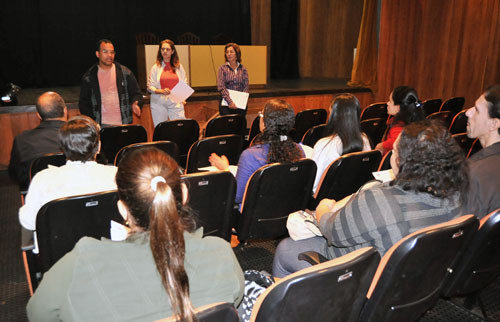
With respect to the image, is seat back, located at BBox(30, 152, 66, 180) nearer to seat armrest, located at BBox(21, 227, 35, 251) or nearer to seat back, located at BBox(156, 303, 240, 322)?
seat armrest, located at BBox(21, 227, 35, 251)

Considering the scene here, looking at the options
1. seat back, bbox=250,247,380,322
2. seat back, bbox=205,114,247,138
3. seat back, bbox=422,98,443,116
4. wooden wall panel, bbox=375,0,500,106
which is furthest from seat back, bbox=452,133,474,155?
wooden wall panel, bbox=375,0,500,106

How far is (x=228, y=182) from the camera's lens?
7.29 feet

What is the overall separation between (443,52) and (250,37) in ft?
16.4

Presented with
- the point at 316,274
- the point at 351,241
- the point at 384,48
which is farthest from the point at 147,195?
the point at 384,48

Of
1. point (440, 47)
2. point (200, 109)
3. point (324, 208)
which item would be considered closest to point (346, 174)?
point (324, 208)

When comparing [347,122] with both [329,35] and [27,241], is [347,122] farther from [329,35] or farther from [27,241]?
[329,35]

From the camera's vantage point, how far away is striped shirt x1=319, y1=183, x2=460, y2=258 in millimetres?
1554

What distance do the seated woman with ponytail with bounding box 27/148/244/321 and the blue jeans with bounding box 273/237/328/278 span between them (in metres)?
0.87

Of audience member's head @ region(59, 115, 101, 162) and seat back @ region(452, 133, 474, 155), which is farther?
seat back @ region(452, 133, 474, 155)

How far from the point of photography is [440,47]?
739 cm

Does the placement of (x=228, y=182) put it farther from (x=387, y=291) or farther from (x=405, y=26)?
(x=405, y=26)

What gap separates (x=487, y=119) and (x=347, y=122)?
85 cm

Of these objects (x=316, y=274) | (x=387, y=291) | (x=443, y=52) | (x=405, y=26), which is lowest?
(x=387, y=291)

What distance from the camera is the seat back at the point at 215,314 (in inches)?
38.0
